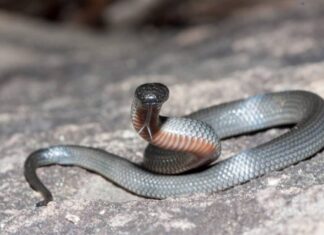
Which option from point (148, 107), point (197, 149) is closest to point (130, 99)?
point (197, 149)

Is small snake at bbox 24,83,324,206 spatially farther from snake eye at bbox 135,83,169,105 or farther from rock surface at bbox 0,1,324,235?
rock surface at bbox 0,1,324,235

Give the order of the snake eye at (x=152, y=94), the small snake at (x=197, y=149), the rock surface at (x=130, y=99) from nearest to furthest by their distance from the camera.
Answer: the rock surface at (x=130, y=99) < the snake eye at (x=152, y=94) < the small snake at (x=197, y=149)

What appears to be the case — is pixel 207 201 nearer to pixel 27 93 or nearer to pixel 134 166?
pixel 134 166

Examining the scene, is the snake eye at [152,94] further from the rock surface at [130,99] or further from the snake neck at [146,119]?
the rock surface at [130,99]

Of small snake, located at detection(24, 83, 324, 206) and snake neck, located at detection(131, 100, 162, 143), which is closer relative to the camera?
snake neck, located at detection(131, 100, 162, 143)

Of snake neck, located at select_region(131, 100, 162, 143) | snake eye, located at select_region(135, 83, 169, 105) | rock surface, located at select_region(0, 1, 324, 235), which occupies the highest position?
snake eye, located at select_region(135, 83, 169, 105)

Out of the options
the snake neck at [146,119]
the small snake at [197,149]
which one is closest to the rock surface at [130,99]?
the small snake at [197,149]

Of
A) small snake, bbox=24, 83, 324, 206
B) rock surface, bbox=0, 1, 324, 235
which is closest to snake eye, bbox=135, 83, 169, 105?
small snake, bbox=24, 83, 324, 206
